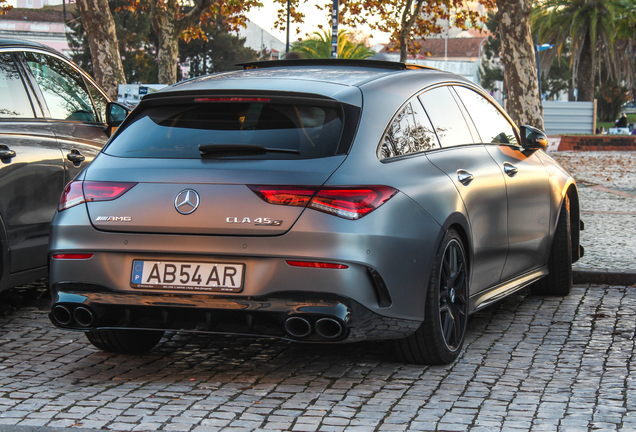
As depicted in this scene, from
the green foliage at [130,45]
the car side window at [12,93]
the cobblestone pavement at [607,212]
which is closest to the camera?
the car side window at [12,93]

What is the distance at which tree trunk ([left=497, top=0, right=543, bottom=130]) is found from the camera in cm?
1709

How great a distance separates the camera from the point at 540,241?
21.6 feet

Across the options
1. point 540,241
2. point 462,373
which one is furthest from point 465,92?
point 462,373

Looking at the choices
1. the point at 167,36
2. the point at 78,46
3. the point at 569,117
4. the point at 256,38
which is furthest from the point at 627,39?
the point at 256,38

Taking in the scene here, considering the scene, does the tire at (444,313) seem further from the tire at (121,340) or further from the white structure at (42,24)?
the white structure at (42,24)

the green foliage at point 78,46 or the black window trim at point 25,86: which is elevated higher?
the green foliage at point 78,46

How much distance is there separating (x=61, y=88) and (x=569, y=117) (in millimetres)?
34227

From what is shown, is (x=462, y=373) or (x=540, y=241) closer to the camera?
(x=462, y=373)

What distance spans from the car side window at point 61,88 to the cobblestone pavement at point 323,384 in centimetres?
164

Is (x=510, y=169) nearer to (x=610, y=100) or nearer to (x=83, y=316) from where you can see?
(x=83, y=316)

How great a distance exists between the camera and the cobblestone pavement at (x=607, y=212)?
8.73 metres

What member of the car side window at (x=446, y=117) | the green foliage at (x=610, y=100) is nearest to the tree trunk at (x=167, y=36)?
the car side window at (x=446, y=117)

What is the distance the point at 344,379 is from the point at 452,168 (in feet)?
4.32

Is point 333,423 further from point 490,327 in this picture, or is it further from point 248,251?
point 490,327
